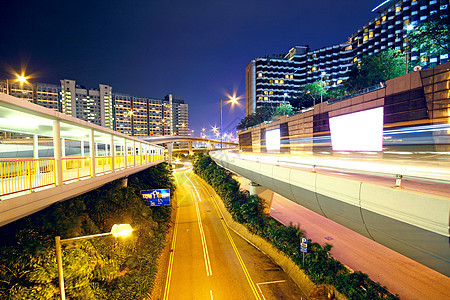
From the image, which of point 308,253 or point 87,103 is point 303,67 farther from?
point 87,103

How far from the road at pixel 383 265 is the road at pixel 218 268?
235 inches

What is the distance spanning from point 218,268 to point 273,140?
91.7ft

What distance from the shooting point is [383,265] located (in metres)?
14.1

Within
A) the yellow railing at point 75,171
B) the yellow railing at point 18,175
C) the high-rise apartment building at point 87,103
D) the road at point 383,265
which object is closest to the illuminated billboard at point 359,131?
the road at point 383,265

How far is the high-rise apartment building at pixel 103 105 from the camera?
341 feet

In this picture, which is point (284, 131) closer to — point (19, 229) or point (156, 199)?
point (156, 199)

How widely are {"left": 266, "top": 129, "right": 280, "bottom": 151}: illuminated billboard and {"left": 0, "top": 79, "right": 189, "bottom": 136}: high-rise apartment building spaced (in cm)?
7206

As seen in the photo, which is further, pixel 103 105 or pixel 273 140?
pixel 103 105

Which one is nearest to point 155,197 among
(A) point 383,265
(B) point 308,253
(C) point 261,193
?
(C) point 261,193

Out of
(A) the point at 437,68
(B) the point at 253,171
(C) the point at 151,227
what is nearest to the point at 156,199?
(C) the point at 151,227

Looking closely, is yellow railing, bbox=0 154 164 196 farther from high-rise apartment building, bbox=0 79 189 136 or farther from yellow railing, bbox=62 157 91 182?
high-rise apartment building, bbox=0 79 189 136

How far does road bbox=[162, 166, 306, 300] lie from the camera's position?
11695 millimetres

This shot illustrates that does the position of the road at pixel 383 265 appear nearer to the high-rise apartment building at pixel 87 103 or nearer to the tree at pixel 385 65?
the tree at pixel 385 65

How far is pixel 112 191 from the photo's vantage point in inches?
493
